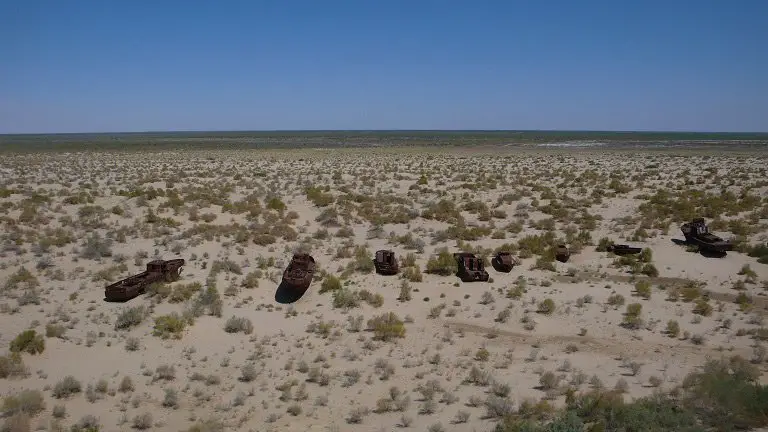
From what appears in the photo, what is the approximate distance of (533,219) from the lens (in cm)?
2275

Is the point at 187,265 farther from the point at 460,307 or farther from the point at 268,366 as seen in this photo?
the point at 460,307

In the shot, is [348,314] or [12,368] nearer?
[12,368]

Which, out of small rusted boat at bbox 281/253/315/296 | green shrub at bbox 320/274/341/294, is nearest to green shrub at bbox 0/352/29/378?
small rusted boat at bbox 281/253/315/296

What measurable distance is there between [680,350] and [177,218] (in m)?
18.5

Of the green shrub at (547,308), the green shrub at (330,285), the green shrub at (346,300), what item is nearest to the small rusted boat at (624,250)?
the green shrub at (547,308)

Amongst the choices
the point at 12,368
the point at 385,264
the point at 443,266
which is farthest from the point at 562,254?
the point at 12,368

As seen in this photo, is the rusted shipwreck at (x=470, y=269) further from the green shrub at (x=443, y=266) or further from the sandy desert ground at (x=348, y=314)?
the sandy desert ground at (x=348, y=314)

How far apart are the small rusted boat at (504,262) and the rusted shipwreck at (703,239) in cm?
638

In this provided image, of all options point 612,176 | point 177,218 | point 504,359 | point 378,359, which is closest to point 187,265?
point 177,218

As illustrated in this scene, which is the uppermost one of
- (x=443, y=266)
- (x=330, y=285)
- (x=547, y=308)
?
(x=443, y=266)

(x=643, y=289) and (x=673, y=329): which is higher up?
(x=643, y=289)

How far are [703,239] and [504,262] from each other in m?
7.41

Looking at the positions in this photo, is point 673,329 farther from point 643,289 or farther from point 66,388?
point 66,388

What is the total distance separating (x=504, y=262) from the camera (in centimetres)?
1538
